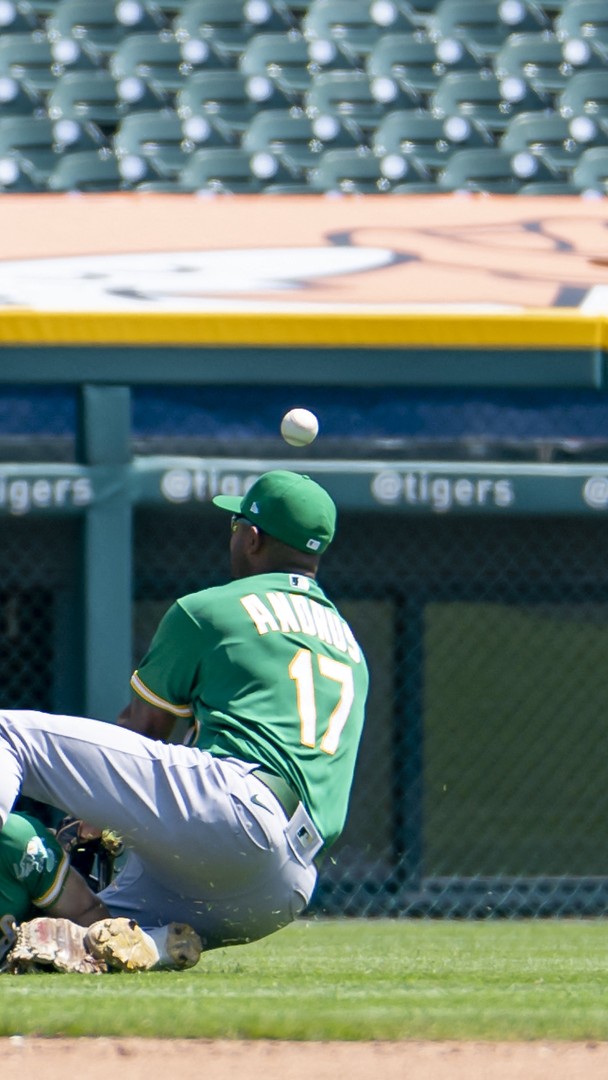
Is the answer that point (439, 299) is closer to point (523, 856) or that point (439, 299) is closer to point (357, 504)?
point (357, 504)

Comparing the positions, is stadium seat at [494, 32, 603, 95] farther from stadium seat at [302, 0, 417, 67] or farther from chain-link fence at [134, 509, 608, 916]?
chain-link fence at [134, 509, 608, 916]

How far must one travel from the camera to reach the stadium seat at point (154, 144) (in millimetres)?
9000

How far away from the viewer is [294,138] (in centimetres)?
916

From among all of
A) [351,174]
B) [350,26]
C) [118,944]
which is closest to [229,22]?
[350,26]

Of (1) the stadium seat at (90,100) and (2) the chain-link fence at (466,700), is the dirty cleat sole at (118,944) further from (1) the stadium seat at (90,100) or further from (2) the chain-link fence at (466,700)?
(1) the stadium seat at (90,100)

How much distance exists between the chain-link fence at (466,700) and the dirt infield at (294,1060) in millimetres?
3806

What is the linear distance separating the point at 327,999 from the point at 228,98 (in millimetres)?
7014

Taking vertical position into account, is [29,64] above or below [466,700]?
above

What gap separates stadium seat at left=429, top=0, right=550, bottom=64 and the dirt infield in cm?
780

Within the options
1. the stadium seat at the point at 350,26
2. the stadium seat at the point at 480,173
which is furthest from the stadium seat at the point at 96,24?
the stadium seat at the point at 480,173

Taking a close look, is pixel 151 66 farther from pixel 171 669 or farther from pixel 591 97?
Result: pixel 171 669

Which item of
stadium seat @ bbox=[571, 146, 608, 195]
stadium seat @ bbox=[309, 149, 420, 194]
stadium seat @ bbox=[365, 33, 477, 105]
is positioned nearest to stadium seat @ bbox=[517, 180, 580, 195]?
stadium seat @ bbox=[571, 146, 608, 195]

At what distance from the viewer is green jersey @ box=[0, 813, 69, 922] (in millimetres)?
3414

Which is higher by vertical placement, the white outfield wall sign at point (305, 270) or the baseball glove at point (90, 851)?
the white outfield wall sign at point (305, 270)
